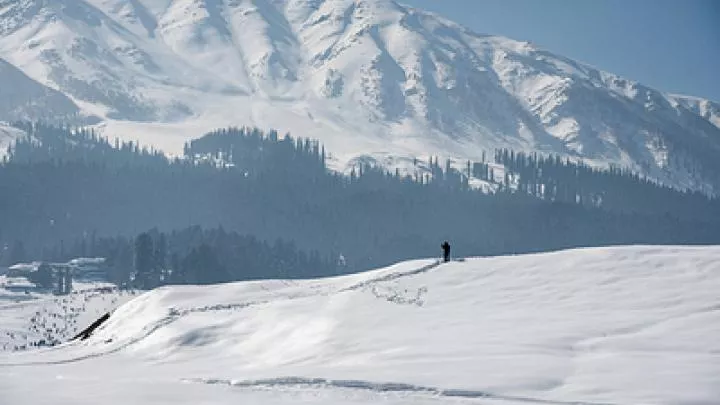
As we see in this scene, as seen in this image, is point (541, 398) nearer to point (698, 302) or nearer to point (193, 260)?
point (698, 302)

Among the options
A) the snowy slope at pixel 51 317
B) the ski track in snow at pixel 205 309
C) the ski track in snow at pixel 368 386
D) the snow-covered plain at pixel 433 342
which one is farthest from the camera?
the snowy slope at pixel 51 317

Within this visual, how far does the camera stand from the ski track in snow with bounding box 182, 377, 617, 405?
1816cm

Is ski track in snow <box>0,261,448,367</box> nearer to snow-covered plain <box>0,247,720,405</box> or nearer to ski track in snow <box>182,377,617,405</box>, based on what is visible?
snow-covered plain <box>0,247,720,405</box>

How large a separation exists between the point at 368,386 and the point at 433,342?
5386mm

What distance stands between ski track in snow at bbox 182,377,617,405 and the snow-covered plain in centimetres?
4

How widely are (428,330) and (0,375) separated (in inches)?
535

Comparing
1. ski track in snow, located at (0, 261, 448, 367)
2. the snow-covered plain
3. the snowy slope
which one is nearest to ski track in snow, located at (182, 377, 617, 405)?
the snow-covered plain

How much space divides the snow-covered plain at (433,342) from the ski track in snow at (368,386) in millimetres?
44

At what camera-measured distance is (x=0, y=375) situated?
79.1 ft

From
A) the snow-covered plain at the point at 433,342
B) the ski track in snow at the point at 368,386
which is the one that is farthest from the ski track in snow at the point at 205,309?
the ski track in snow at the point at 368,386

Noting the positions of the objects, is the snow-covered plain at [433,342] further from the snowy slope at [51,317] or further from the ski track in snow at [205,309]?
the snowy slope at [51,317]

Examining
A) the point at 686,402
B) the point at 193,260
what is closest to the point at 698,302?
the point at 686,402

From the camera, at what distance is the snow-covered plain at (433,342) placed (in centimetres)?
1867

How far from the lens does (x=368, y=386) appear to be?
1961 cm
